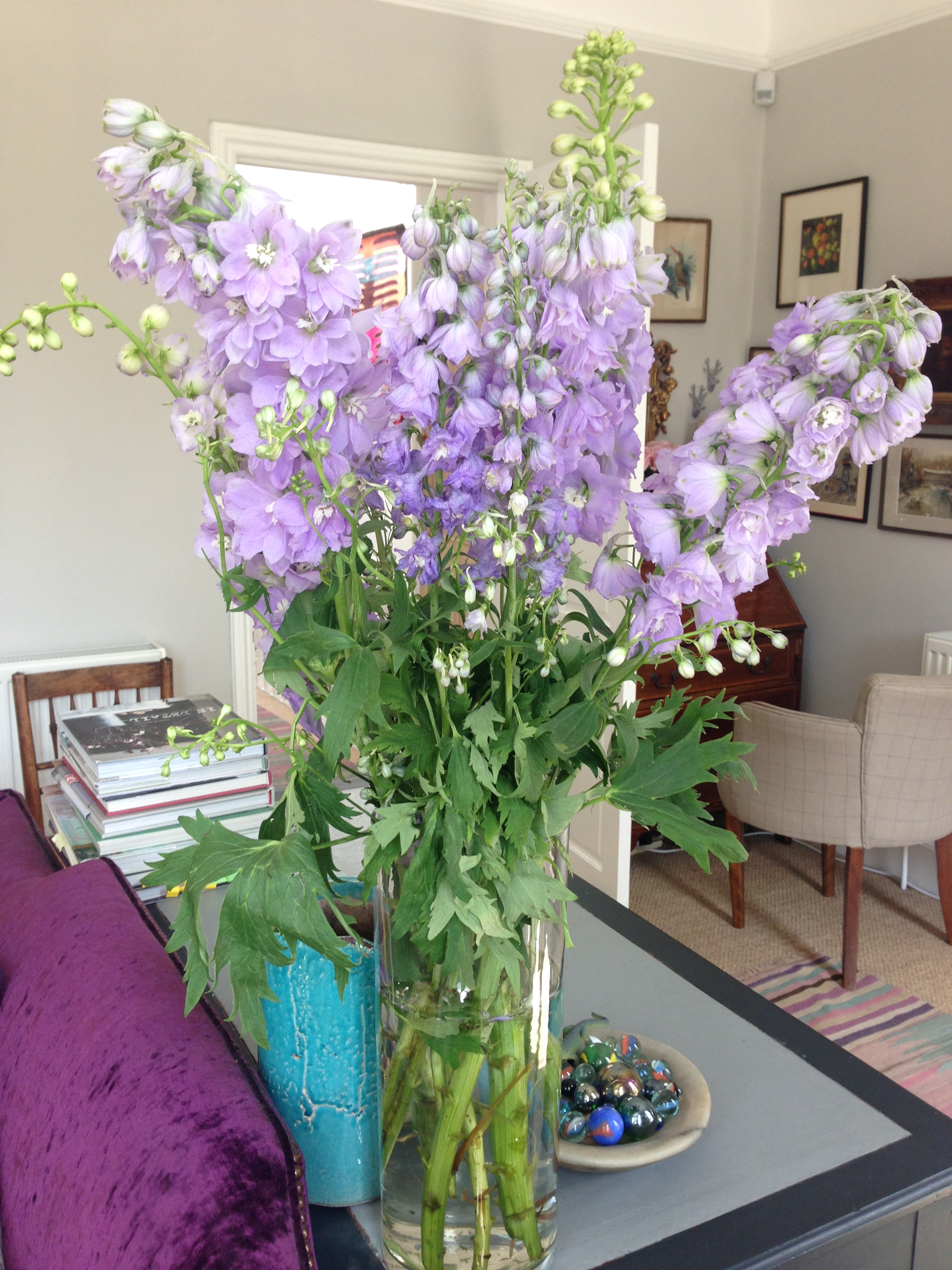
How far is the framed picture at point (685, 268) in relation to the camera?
3.89 meters

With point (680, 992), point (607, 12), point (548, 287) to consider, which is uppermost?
point (607, 12)

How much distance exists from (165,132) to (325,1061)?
0.67 m

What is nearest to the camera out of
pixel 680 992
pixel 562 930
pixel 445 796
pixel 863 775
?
pixel 445 796

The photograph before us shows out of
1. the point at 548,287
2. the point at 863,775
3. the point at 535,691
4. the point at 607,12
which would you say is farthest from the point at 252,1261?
the point at 607,12

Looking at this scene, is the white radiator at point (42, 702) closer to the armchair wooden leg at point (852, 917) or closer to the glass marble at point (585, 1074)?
the armchair wooden leg at point (852, 917)

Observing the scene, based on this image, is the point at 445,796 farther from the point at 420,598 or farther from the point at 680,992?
the point at 680,992

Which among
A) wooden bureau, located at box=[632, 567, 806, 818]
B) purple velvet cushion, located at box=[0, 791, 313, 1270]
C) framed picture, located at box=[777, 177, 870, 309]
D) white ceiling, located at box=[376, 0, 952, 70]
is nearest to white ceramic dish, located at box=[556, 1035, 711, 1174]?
purple velvet cushion, located at box=[0, 791, 313, 1270]

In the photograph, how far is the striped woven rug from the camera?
8.49 feet

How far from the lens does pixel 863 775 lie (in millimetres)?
2943

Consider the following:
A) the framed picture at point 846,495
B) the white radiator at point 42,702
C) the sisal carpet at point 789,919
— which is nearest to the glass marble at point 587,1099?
the sisal carpet at point 789,919

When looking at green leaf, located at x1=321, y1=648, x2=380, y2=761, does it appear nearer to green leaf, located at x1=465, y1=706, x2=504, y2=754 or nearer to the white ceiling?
green leaf, located at x1=465, y1=706, x2=504, y2=754

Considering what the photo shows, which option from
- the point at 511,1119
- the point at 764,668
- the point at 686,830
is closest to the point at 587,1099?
the point at 511,1119

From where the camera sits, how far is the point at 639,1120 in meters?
0.94

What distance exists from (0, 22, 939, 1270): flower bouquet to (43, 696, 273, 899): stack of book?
2.69 ft
